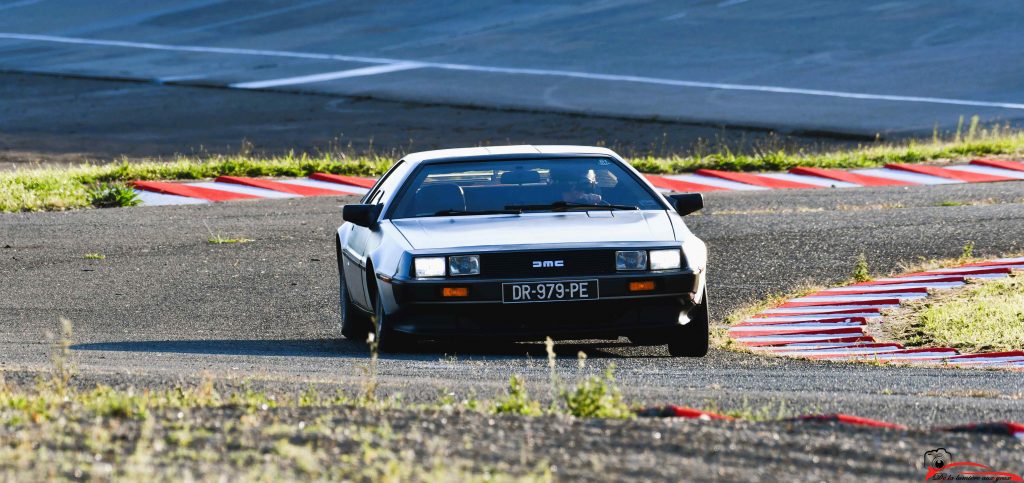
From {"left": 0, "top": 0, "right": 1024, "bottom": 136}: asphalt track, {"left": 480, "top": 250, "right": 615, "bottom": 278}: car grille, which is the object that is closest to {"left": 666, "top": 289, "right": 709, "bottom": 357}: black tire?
{"left": 480, "top": 250, "right": 615, "bottom": 278}: car grille

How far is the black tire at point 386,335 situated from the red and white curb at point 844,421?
132 inches

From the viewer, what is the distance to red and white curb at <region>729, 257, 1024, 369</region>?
9766 mm

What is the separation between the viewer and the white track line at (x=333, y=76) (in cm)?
3512

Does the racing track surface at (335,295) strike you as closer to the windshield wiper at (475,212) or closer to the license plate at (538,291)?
the license plate at (538,291)

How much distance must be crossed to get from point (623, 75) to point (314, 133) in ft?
28.5

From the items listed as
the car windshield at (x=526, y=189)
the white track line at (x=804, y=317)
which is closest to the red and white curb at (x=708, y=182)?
the white track line at (x=804, y=317)

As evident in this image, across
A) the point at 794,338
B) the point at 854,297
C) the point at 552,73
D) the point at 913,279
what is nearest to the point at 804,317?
the point at 794,338

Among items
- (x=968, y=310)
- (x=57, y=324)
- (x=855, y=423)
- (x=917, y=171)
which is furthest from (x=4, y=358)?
(x=917, y=171)

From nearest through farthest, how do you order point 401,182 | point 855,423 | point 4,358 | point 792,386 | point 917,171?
point 855,423 < point 792,386 < point 4,358 < point 401,182 < point 917,171

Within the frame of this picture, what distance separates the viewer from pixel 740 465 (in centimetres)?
516

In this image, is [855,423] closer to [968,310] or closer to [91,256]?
[968,310]

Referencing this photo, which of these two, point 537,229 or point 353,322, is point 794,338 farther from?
point 353,322

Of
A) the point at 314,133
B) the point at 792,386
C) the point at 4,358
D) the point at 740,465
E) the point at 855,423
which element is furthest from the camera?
the point at 314,133

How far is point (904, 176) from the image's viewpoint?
22484 millimetres
